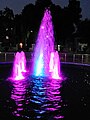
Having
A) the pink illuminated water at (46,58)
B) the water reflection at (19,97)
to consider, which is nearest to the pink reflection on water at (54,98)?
the water reflection at (19,97)

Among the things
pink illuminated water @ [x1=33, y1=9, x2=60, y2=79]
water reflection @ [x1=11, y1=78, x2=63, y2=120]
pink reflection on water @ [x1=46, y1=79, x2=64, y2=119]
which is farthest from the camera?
pink illuminated water @ [x1=33, y1=9, x2=60, y2=79]

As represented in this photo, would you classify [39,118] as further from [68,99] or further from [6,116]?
[68,99]

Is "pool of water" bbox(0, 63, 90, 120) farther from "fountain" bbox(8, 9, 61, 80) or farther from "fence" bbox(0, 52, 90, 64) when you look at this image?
"fence" bbox(0, 52, 90, 64)

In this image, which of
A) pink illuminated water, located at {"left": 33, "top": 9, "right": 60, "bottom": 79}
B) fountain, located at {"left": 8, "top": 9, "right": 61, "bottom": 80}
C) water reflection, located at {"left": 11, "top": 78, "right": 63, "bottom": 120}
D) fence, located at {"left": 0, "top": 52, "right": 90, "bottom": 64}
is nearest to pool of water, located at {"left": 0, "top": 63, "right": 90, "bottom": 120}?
water reflection, located at {"left": 11, "top": 78, "right": 63, "bottom": 120}

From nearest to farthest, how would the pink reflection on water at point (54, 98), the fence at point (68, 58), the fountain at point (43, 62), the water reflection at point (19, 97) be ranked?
1. the water reflection at point (19, 97)
2. the pink reflection on water at point (54, 98)
3. the fountain at point (43, 62)
4. the fence at point (68, 58)

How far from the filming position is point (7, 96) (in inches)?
595

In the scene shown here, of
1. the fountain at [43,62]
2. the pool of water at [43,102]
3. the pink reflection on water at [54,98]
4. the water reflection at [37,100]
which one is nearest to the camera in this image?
the pool of water at [43,102]

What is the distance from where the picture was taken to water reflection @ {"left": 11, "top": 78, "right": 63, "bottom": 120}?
1182 cm

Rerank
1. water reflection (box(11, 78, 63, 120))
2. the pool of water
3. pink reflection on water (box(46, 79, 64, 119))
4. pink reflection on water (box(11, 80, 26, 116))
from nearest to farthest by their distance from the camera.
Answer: the pool of water → water reflection (box(11, 78, 63, 120)) → pink reflection on water (box(11, 80, 26, 116)) → pink reflection on water (box(46, 79, 64, 119))

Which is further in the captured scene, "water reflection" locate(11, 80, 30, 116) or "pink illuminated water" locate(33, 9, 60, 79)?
"pink illuminated water" locate(33, 9, 60, 79)

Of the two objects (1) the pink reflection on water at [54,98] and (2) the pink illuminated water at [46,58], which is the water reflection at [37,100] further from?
(2) the pink illuminated water at [46,58]

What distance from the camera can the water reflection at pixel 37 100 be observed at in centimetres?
1182

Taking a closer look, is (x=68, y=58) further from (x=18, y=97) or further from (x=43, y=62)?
(x=18, y=97)

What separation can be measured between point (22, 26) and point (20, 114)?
6172 cm
